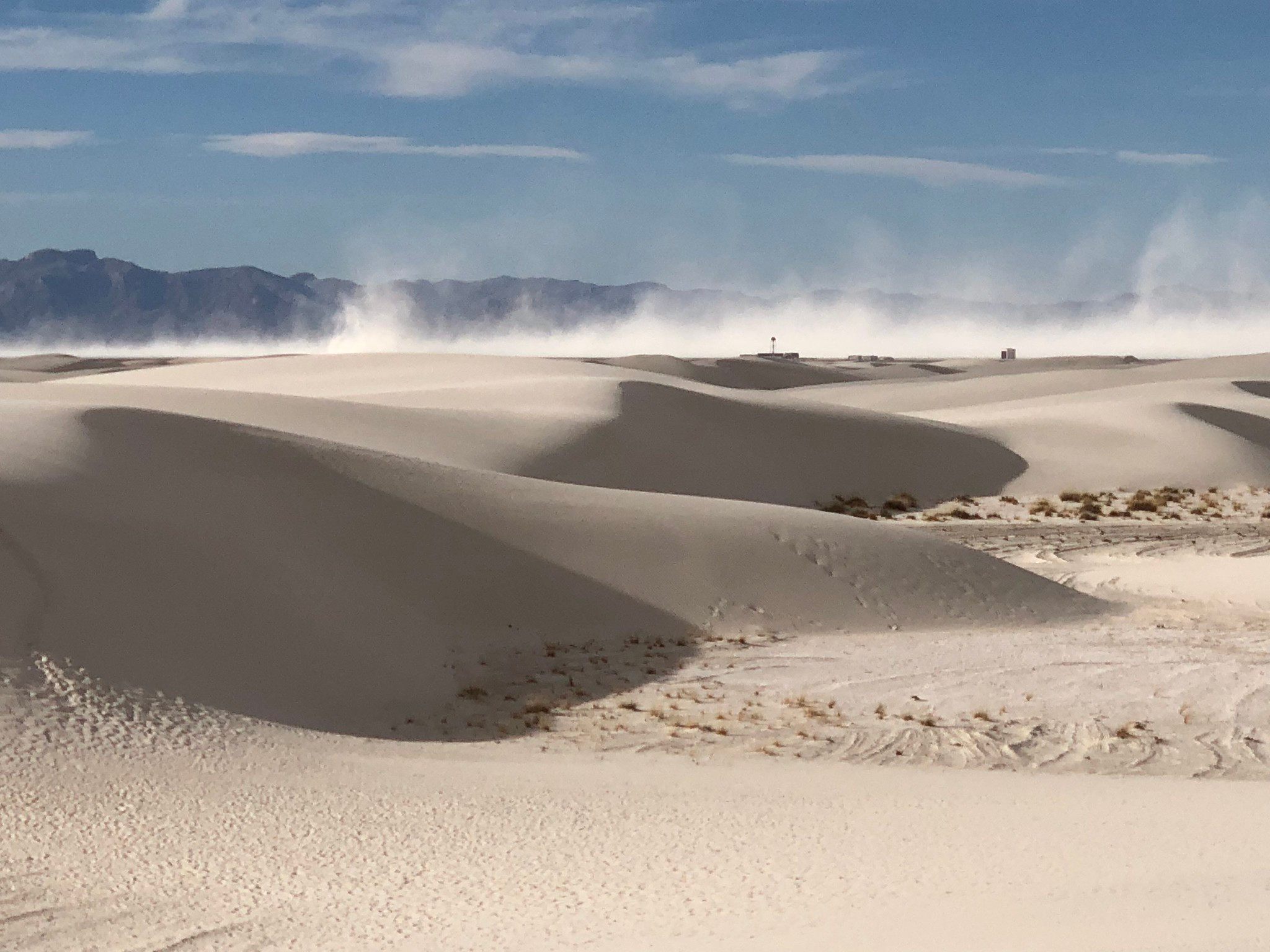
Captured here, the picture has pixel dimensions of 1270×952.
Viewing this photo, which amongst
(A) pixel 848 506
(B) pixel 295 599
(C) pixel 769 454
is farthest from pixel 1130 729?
(C) pixel 769 454

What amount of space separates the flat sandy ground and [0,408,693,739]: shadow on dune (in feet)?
0.16

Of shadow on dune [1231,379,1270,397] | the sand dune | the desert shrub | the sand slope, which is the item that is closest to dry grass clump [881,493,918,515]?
the desert shrub

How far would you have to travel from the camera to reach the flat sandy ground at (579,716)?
7504 millimetres

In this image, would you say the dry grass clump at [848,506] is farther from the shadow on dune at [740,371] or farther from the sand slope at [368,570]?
the shadow on dune at [740,371]

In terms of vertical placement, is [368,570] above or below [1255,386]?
below

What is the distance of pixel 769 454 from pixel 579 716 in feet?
85.8

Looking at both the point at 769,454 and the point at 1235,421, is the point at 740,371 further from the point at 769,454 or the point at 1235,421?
the point at 769,454

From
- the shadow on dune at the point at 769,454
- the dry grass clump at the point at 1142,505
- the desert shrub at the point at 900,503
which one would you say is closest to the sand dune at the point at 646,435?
the shadow on dune at the point at 769,454

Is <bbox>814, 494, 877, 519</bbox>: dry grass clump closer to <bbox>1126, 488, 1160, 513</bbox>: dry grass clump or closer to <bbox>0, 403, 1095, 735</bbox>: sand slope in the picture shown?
<bbox>1126, 488, 1160, 513</bbox>: dry grass clump

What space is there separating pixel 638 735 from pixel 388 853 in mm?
Answer: 4574

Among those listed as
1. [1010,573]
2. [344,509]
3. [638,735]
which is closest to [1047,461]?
[1010,573]

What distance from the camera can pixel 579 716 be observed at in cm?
1365

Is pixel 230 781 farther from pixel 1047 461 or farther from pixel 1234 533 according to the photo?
pixel 1047 461

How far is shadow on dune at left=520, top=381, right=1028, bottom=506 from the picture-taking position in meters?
36.0
